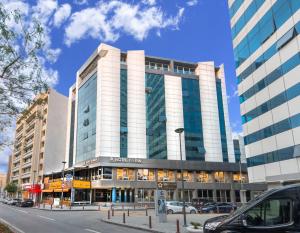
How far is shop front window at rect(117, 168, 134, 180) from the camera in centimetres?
6119

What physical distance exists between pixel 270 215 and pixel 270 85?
2817 centimetres

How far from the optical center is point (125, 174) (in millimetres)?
61875

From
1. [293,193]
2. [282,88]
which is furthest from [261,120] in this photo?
[293,193]

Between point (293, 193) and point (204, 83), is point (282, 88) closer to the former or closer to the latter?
point (293, 193)

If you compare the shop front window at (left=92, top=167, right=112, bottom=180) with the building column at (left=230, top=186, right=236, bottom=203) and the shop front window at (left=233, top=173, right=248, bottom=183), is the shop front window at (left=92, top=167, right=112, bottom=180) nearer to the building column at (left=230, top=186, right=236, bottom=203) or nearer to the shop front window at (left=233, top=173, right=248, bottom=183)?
the building column at (left=230, top=186, right=236, bottom=203)

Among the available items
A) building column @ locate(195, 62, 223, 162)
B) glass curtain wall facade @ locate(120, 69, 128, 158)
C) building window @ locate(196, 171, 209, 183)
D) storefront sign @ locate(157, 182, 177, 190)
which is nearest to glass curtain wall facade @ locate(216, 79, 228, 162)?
building column @ locate(195, 62, 223, 162)

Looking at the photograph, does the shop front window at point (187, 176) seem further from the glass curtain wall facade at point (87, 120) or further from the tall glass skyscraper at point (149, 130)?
the glass curtain wall facade at point (87, 120)

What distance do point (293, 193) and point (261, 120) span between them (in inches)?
1142

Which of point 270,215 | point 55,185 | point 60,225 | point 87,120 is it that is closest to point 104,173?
point 55,185

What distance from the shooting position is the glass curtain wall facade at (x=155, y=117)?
66.6 meters

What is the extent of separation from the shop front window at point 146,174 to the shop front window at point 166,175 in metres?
1.53

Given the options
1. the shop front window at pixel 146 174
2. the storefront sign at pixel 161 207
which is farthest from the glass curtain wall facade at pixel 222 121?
the storefront sign at pixel 161 207

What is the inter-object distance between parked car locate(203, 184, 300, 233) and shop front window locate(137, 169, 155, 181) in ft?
185

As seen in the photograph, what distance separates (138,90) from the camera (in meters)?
69.1
